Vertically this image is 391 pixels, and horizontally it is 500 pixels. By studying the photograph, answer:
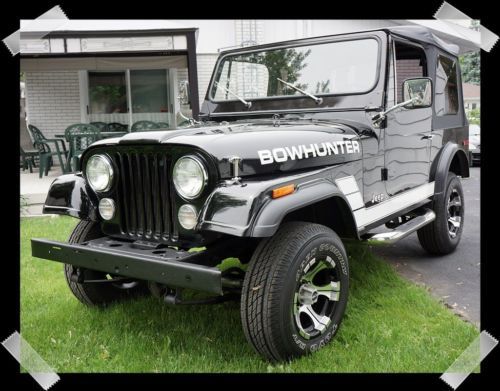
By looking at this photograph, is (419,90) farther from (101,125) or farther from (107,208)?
(101,125)

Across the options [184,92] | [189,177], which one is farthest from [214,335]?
[184,92]

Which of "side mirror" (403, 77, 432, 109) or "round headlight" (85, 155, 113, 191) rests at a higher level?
"side mirror" (403, 77, 432, 109)

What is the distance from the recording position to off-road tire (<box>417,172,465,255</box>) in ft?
16.3

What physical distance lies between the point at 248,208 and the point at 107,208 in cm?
109

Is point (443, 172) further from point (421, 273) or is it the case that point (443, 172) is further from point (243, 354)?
point (243, 354)

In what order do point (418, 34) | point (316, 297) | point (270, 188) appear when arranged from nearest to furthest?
point (270, 188) → point (316, 297) → point (418, 34)

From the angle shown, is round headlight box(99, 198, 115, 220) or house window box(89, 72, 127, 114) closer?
round headlight box(99, 198, 115, 220)

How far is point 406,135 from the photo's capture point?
14.1 ft

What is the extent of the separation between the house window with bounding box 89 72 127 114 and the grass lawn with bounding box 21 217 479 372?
8.48 metres

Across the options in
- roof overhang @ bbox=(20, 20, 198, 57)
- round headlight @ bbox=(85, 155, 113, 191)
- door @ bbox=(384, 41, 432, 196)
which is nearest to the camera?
round headlight @ bbox=(85, 155, 113, 191)

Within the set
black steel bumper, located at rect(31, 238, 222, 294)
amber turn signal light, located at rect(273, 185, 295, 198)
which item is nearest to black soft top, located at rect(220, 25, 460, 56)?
amber turn signal light, located at rect(273, 185, 295, 198)

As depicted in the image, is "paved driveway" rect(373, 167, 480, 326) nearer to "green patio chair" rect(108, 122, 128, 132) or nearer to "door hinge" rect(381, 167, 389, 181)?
"door hinge" rect(381, 167, 389, 181)

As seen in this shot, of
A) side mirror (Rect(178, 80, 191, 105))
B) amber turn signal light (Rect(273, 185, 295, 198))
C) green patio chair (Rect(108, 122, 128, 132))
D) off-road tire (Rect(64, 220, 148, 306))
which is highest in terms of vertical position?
green patio chair (Rect(108, 122, 128, 132))

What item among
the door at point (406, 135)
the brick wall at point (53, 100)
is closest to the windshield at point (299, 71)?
the door at point (406, 135)
